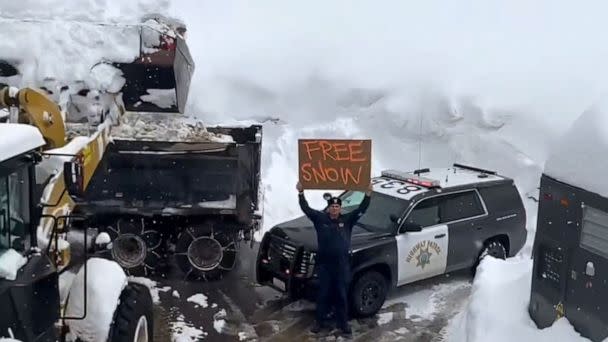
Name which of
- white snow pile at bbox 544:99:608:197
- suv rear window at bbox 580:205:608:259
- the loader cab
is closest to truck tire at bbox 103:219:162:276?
the loader cab

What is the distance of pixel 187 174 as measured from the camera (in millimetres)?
10594

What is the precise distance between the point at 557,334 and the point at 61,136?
4.38 m

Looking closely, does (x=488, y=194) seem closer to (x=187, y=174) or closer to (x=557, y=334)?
(x=187, y=174)

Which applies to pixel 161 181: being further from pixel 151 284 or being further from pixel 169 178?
pixel 151 284

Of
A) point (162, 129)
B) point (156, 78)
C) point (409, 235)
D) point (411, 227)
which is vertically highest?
point (156, 78)

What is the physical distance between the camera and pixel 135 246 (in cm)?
1096

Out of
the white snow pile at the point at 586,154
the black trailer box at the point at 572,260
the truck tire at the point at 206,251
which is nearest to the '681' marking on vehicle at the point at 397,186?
the truck tire at the point at 206,251

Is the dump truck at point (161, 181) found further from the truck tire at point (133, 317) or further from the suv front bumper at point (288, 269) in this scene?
the truck tire at point (133, 317)

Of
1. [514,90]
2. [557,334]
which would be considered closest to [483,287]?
[557,334]

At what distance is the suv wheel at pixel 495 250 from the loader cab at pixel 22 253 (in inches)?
290

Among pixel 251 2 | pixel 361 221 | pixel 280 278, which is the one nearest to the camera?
pixel 280 278

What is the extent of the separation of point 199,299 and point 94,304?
4.29 meters

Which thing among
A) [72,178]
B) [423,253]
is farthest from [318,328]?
[72,178]

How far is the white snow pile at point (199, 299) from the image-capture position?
10.2 m
